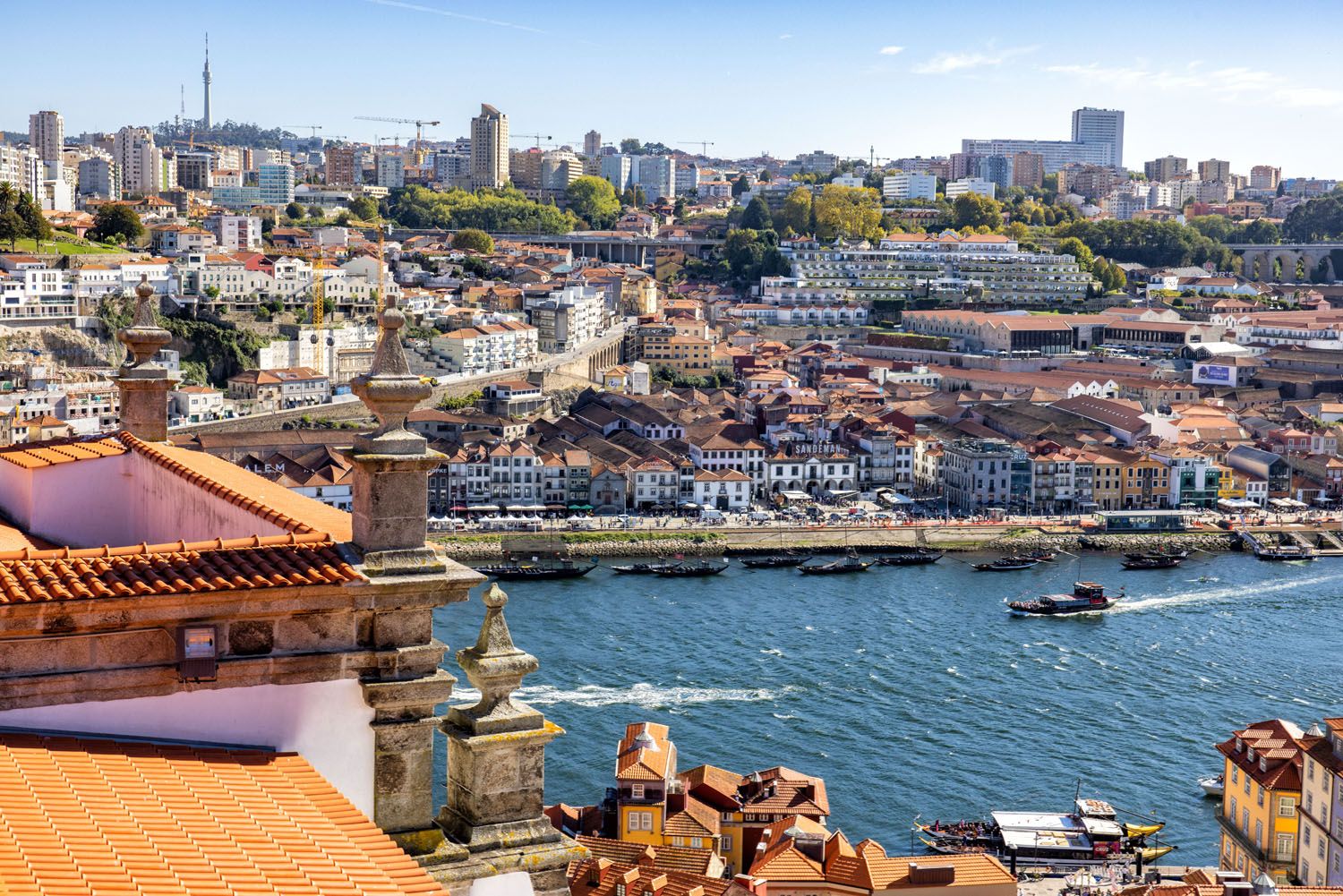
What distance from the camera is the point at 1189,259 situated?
132 ft

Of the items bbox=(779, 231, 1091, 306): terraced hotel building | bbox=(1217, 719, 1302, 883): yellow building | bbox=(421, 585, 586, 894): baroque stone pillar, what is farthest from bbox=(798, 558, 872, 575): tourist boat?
bbox=(779, 231, 1091, 306): terraced hotel building

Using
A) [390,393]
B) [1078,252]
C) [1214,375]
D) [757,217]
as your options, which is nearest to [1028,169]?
→ [757,217]

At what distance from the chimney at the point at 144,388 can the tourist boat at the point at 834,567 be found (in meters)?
13.8

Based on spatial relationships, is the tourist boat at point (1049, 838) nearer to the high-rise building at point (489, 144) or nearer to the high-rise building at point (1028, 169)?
the high-rise building at point (489, 144)

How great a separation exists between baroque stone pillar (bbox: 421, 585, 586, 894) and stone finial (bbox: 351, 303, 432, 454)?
0.21m

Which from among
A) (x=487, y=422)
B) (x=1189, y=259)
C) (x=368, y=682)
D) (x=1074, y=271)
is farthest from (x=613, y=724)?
(x=1189, y=259)

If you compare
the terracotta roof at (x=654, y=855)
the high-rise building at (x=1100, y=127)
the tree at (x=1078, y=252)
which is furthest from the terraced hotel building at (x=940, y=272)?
the high-rise building at (x=1100, y=127)

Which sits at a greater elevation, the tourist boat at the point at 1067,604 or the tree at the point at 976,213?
the tree at the point at 976,213

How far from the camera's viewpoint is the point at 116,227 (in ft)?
91.9

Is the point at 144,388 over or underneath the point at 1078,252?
underneath

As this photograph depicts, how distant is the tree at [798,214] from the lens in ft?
131

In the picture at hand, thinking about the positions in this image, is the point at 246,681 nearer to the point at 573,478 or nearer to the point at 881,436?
the point at 573,478

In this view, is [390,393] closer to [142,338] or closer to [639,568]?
[142,338]

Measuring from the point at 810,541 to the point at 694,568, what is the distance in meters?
2.05
